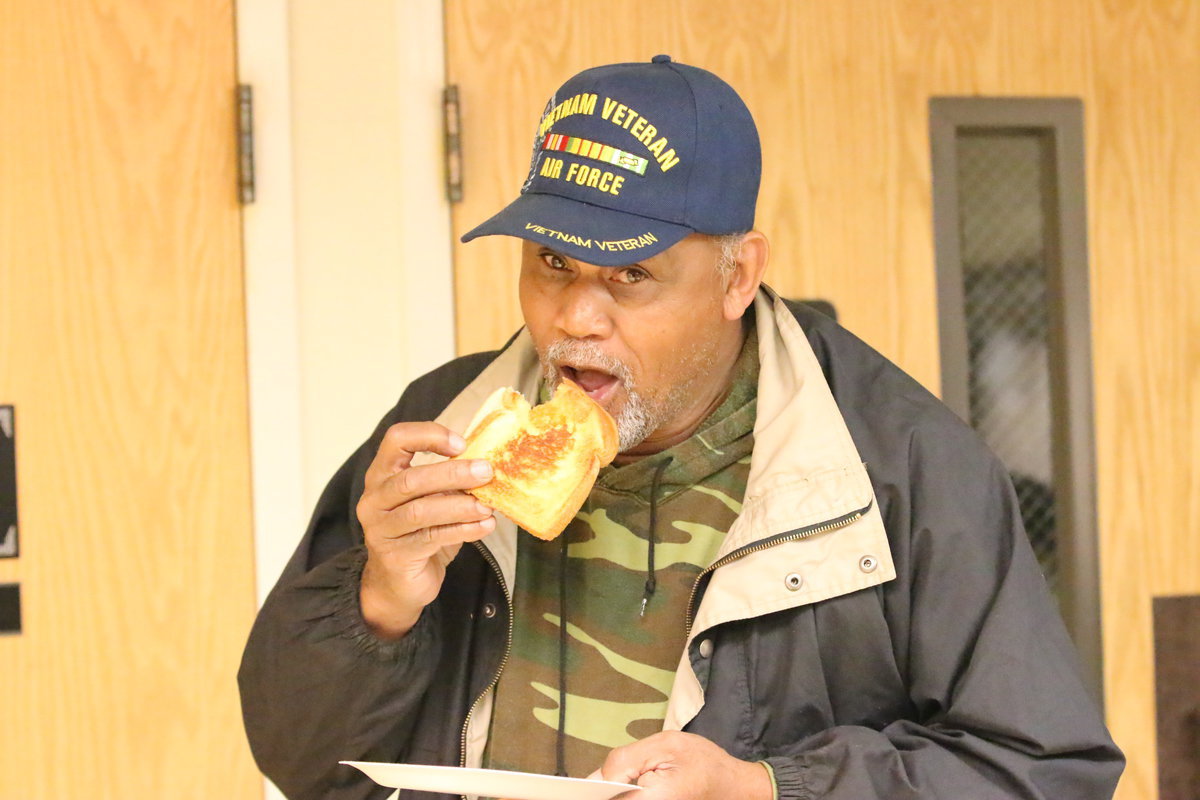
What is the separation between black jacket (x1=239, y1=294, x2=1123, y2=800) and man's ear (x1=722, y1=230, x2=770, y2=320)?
0.07 meters

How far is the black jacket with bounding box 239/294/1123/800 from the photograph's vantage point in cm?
156

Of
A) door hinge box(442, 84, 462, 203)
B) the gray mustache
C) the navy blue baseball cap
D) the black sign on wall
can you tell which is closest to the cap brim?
the navy blue baseball cap

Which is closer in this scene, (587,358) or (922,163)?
(587,358)

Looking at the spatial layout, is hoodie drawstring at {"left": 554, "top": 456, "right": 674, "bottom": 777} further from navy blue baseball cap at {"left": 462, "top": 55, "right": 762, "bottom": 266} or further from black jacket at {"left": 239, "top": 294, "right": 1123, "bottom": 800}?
navy blue baseball cap at {"left": 462, "top": 55, "right": 762, "bottom": 266}

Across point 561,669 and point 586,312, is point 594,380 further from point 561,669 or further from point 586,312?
point 561,669

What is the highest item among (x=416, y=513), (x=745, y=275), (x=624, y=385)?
(x=745, y=275)

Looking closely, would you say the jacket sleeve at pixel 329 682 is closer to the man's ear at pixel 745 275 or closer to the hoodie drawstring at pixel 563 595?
the hoodie drawstring at pixel 563 595

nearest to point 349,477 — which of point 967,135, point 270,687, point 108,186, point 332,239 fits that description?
point 270,687

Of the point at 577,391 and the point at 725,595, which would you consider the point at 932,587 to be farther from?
the point at 577,391

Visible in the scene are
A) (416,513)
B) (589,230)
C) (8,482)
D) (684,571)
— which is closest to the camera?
(416,513)

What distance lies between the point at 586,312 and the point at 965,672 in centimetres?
65

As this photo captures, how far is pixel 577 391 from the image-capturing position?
1.72m

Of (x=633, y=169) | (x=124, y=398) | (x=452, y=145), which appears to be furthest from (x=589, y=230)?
Result: (x=124, y=398)

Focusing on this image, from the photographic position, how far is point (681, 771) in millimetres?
1465
